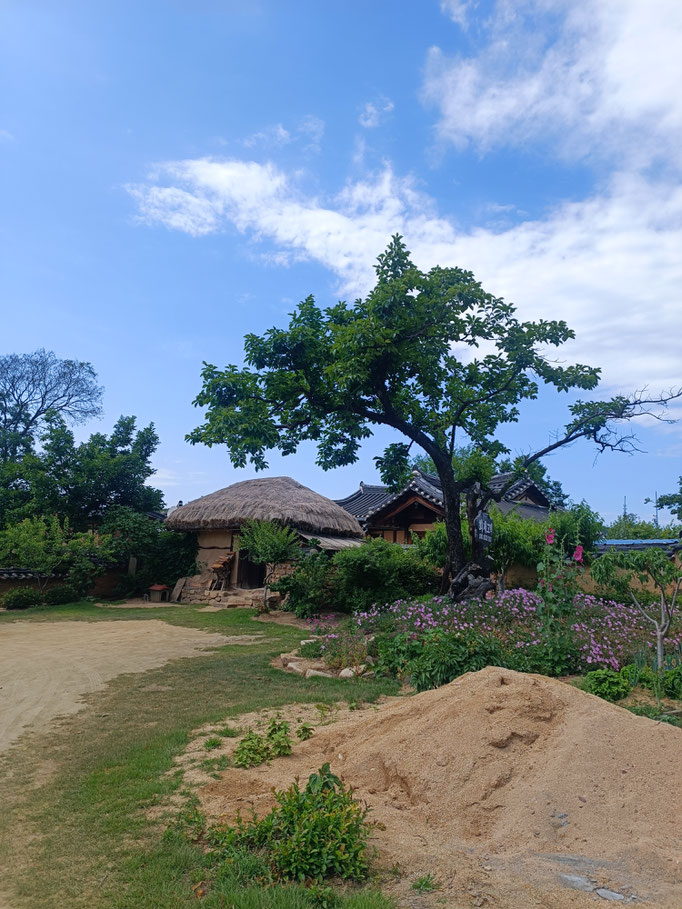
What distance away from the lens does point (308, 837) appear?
3.23 m

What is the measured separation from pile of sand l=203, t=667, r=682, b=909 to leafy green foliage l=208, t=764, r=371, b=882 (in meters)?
0.22

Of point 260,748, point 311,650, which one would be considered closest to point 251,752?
point 260,748

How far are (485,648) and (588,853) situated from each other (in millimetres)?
3955

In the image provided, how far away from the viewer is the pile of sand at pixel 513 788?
10.3 feet

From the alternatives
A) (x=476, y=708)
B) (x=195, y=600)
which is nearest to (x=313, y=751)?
(x=476, y=708)

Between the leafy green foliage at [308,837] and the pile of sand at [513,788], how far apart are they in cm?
22

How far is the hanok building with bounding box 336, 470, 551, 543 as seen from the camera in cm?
2259

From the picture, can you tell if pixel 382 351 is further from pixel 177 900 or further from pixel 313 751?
pixel 177 900

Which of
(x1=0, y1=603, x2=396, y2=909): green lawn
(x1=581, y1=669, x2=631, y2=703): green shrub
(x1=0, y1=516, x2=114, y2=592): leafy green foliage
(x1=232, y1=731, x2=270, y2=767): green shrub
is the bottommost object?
(x1=0, y1=603, x2=396, y2=909): green lawn

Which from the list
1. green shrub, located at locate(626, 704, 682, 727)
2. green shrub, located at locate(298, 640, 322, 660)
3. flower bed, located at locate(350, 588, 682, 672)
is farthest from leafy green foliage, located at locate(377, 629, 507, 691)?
green shrub, located at locate(298, 640, 322, 660)

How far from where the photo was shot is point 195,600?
20.8m

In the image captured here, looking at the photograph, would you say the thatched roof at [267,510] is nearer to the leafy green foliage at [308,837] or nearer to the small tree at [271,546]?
the small tree at [271,546]

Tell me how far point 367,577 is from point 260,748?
386 inches

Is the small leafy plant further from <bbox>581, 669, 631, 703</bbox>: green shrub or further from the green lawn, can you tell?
<bbox>581, 669, 631, 703</bbox>: green shrub
